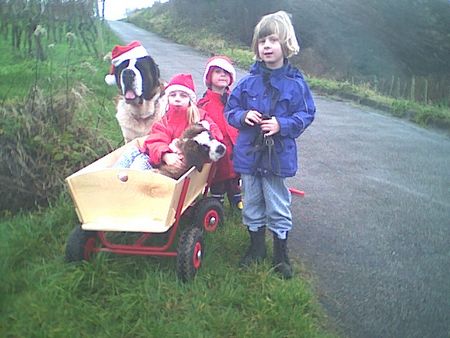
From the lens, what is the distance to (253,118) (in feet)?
10.4

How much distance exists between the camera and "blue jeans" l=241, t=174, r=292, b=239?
335cm

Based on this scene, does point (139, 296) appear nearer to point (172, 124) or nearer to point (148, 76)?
point (172, 124)

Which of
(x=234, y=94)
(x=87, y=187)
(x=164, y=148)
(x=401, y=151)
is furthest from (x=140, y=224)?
(x=401, y=151)

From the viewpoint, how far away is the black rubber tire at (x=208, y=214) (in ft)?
11.7

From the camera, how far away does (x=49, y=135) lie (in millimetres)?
4277

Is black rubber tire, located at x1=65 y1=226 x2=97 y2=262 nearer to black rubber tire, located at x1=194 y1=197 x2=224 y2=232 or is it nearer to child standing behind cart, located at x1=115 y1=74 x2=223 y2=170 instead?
child standing behind cart, located at x1=115 y1=74 x2=223 y2=170

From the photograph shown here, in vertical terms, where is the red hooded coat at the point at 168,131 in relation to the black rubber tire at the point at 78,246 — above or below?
above

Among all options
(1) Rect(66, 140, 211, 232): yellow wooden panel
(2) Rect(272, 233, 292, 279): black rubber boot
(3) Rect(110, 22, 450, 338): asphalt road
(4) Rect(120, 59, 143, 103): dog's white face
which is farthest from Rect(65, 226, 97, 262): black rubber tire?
(3) Rect(110, 22, 450, 338): asphalt road

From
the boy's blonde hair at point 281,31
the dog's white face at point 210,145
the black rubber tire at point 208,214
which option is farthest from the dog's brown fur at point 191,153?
the boy's blonde hair at point 281,31

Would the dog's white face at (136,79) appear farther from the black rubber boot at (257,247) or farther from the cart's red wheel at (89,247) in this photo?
the black rubber boot at (257,247)

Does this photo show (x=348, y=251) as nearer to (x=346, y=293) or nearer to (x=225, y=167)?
(x=346, y=293)

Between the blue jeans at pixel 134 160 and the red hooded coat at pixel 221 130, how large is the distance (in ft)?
2.26

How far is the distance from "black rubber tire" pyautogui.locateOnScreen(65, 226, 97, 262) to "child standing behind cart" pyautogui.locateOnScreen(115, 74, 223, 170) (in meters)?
0.63

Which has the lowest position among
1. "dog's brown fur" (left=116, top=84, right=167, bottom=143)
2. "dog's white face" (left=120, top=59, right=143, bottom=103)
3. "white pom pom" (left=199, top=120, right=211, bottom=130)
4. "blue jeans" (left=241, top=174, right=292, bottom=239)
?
"blue jeans" (left=241, top=174, right=292, bottom=239)
